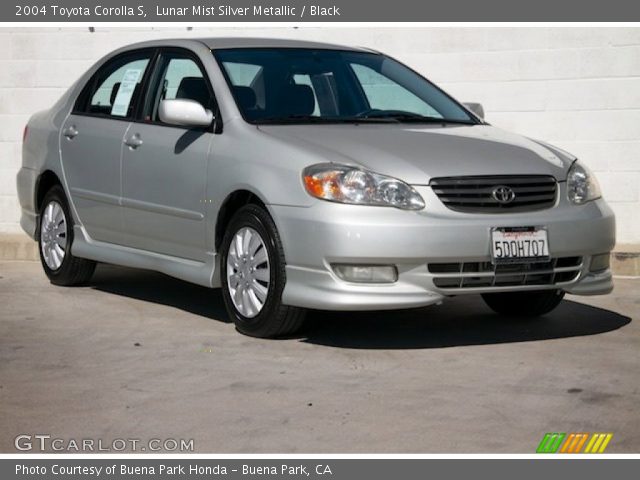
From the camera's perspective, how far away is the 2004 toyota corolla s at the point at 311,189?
7.10m

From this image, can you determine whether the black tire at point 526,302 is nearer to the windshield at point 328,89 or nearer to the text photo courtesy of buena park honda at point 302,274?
the text photo courtesy of buena park honda at point 302,274

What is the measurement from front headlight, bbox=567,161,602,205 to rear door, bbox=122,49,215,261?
2005 mm

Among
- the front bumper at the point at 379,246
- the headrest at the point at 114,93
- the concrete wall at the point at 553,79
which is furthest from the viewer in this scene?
the concrete wall at the point at 553,79

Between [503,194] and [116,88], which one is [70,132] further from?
[503,194]

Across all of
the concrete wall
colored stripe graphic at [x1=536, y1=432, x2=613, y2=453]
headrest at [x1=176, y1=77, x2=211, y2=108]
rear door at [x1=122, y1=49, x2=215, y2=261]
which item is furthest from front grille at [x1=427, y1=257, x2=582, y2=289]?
the concrete wall

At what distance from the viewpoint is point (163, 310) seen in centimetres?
868

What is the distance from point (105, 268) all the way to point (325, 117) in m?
3.23

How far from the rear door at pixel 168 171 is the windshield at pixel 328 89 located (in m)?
0.25

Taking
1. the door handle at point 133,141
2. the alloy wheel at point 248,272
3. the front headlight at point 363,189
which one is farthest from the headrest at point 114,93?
the front headlight at point 363,189

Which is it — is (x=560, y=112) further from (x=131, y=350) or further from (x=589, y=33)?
(x=131, y=350)

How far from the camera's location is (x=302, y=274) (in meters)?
7.19

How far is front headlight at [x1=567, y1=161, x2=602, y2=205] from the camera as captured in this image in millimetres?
7660

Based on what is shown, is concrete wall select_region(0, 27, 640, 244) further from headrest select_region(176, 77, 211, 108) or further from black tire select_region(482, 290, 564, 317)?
headrest select_region(176, 77, 211, 108)
